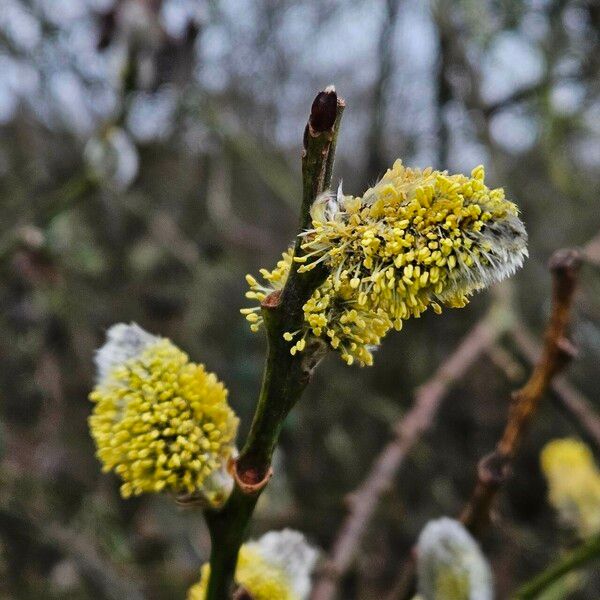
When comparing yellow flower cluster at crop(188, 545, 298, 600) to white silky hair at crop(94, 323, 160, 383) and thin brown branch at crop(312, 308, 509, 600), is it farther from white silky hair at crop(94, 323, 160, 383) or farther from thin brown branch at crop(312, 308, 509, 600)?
thin brown branch at crop(312, 308, 509, 600)

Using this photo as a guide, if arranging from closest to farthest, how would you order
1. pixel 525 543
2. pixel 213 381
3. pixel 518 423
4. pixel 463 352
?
pixel 213 381, pixel 518 423, pixel 463 352, pixel 525 543

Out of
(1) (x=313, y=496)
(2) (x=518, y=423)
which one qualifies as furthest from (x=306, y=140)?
(1) (x=313, y=496)

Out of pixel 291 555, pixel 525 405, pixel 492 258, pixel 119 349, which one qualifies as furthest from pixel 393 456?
pixel 492 258

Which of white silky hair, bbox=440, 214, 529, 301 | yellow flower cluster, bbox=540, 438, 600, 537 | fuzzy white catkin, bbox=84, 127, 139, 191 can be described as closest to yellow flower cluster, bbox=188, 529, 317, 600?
white silky hair, bbox=440, 214, 529, 301

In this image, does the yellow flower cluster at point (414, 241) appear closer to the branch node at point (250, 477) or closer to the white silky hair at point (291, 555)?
the branch node at point (250, 477)

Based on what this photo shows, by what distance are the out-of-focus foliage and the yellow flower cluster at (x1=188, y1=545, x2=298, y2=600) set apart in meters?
0.98

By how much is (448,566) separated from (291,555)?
216mm

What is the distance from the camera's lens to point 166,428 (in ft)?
2.19

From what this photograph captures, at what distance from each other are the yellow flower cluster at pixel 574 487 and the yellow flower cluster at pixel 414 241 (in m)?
1.07

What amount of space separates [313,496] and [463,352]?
3.97 feet

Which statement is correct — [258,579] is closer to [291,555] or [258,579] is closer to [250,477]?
[291,555]

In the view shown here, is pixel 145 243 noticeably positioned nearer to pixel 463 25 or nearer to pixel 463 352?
pixel 463 25

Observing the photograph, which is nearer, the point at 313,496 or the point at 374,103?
the point at 313,496

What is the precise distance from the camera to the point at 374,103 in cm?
299
